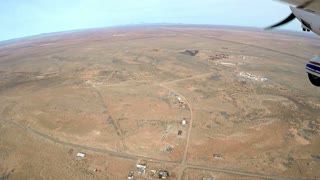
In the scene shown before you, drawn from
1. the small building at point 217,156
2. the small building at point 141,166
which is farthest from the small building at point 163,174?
the small building at point 217,156

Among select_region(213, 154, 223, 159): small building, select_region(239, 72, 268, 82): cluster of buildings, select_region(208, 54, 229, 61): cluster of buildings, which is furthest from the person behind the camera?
select_region(208, 54, 229, 61): cluster of buildings

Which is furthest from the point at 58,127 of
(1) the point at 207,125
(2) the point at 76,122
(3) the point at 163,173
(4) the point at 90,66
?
(4) the point at 90,66

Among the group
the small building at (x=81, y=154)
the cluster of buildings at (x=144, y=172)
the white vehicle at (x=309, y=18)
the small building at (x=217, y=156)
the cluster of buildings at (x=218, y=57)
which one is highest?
the white vehicle at (x=309, y=18)

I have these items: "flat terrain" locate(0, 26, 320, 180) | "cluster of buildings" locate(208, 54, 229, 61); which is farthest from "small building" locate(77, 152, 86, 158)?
"cluster of buildings" locate(208, 54, 229, 61)

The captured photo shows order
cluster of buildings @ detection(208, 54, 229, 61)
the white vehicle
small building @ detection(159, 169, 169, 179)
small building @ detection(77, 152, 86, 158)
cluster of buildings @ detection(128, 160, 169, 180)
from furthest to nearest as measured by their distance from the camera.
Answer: cluster of buildings @ detection(208, 54, 229, 61)
small building @ detection(77, 152, 86, 158)
cluster of buildings @ detection(128, 160, 169, 180)
small building @ detection(159, 169, 169, 179)
the white vehicle

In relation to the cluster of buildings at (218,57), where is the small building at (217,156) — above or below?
below

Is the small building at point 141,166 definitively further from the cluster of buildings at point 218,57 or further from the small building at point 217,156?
the cluster of buildings at point 218,57

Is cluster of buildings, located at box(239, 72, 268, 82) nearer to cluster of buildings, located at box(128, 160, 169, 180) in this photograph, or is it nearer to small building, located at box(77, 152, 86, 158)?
cluster of buildings, located at box(128, 160, 169, 180)

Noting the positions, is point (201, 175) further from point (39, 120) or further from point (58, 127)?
point (39, 120)

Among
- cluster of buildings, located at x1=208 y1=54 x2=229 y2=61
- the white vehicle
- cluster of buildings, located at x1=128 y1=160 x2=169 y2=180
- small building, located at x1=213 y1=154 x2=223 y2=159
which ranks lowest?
small building, located at x1=213 y1=154 x2=223 y2=159
